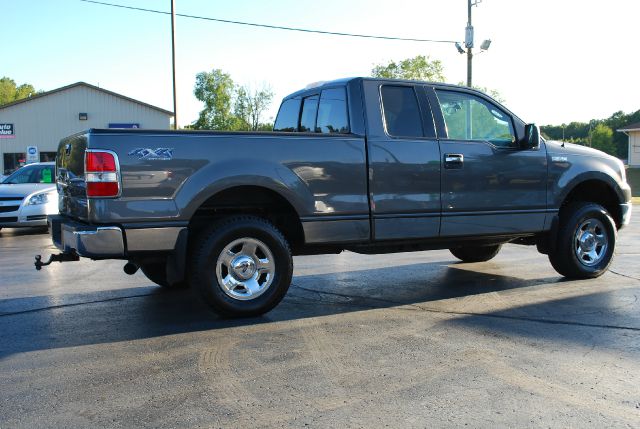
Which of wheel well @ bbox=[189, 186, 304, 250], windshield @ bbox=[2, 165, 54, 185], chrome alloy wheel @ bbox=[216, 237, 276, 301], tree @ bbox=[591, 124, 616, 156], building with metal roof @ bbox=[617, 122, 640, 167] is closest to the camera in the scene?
chrome alloy wheel @ bbox=[216, 237, 276, 301]

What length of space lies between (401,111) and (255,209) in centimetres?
174

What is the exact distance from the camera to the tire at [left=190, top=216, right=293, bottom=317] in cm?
500

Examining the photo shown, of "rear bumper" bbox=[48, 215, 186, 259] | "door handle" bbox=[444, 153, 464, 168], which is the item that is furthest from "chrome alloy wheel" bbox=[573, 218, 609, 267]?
"rear bumper" bbox=[48, 215, 186, 259]

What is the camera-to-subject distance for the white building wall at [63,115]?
37.7 m

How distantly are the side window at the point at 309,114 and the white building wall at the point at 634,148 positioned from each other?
55992 millimetres

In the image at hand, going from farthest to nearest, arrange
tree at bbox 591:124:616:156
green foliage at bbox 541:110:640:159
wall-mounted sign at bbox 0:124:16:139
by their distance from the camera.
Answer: green foliage at bbox 541:110:640:159 → tree at bbox 591:124:616:156 → wall-mounted sign at bbox 0:124:16:139

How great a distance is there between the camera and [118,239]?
4.68 m

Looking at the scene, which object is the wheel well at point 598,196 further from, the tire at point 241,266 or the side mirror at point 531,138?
the tire at point 241,266

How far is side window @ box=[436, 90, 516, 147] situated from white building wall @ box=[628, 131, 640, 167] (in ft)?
180

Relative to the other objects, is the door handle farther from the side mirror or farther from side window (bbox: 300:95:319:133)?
side window (bbox: 300:95:319:133)

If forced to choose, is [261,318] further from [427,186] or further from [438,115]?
[438,115]

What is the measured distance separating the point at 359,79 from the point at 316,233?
1568 millimetres

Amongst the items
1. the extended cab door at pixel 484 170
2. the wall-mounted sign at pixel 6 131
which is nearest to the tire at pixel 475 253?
the extended cab door at pixel 484 170

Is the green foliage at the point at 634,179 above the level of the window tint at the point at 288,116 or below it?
below
